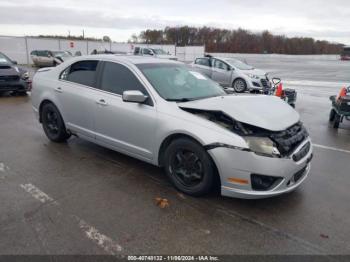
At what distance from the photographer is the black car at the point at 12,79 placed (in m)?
10.8

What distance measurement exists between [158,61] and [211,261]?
3122mm

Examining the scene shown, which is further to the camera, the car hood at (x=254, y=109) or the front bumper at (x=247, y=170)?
the car hood at (x=254, y=109)

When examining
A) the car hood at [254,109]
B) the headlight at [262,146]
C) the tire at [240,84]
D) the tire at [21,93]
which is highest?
the car hood at [254,109]

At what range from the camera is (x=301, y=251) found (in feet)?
9.12

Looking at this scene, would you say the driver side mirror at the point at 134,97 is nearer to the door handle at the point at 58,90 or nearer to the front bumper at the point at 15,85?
the door handle at the point at 58,90

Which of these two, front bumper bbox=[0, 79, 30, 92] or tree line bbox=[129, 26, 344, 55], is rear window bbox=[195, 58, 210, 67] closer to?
front bumper bbox=[0, 79, 30, 92]

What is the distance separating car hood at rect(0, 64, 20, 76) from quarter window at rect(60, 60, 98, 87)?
6.73 m

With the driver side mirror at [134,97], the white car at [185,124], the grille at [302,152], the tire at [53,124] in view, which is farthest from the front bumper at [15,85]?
the grille at [302,152]

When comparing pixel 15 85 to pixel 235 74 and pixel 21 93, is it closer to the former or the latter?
pixel 21 93

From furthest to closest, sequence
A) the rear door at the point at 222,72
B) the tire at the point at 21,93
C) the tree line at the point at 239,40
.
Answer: the tree line at the point at 239,40 < the rear door at the point at 222,72 < the tire at the point at 21,93

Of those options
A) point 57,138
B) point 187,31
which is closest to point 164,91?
point 57,138

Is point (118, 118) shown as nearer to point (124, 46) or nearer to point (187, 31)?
point (124, 46)

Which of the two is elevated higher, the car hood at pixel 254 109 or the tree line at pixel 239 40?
the tree line at pixel 239 40

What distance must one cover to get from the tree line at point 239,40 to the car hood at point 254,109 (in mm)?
85562
